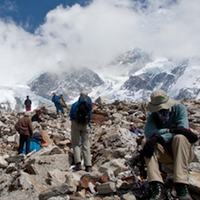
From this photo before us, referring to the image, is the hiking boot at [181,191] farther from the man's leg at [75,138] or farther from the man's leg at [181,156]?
the man's leg at [75,138]

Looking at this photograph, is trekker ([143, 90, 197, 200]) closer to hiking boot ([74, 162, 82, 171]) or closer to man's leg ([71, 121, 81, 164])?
hiking boot ([74, 162, 82, 171])

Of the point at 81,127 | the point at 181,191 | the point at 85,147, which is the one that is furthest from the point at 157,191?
the point at 81,127

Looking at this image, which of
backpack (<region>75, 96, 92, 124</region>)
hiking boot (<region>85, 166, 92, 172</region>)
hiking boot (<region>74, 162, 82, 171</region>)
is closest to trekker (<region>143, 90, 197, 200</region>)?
hiking boot (<region>85, 166, 92, 172</region>)

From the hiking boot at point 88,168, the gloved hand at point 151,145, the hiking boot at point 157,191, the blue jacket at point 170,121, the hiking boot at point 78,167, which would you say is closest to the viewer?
the hiking boot at point 157,191

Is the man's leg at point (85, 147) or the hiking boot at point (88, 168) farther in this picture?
the man's leg at point (85, 147)

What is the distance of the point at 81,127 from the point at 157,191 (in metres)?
4.80

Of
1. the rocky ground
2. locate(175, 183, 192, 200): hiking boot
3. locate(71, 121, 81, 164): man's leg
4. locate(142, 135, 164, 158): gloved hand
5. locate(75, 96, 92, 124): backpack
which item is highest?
locate(75, 96, 92, 124): backpack

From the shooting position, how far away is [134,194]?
6.62 m

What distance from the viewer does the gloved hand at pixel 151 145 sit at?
6365mm

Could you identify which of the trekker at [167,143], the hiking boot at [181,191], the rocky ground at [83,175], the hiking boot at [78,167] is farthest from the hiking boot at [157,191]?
the hiking boot at [78,167]

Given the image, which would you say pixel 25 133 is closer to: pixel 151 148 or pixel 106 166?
pixel 106 166

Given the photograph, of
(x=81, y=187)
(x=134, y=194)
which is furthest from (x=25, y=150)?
(x=134, y=194)

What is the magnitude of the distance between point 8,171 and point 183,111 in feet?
16.2

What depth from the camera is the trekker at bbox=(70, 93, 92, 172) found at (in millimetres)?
10359
